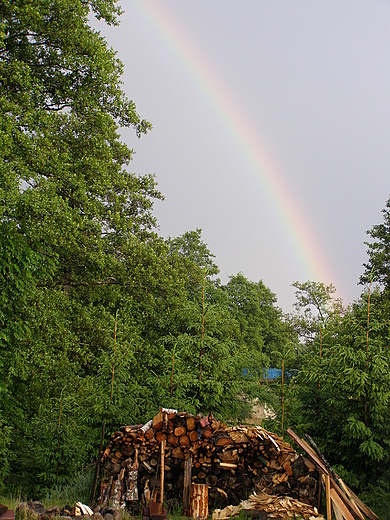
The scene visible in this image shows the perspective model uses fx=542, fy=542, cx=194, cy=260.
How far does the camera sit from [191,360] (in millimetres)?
9281

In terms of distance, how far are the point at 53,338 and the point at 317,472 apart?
8466mm

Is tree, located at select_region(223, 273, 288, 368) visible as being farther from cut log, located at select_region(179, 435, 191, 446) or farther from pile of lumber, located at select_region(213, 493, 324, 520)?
pile of lumber, located at select_region(213, 493, 324, 520)

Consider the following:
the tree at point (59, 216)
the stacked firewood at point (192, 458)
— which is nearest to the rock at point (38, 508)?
the stacked firewood at point (192, 458)

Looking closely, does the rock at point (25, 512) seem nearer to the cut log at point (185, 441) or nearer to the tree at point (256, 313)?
the cut log at point (185, 441)

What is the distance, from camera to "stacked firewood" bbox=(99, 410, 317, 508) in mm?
7586

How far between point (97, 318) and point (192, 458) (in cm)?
Result: 884

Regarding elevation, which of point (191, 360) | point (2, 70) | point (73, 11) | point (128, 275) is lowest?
point (191, 360)

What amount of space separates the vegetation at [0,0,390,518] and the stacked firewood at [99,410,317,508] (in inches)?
33.5

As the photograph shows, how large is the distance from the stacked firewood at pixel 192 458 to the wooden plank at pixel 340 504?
0.83 metres

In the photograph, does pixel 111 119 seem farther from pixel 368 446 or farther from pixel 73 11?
pixel 368 446

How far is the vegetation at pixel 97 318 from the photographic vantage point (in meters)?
8.55

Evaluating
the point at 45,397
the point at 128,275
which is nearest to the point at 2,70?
the point at 128,275

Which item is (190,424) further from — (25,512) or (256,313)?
(256,313)

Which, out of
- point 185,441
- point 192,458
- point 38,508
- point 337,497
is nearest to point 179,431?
point 185,441
